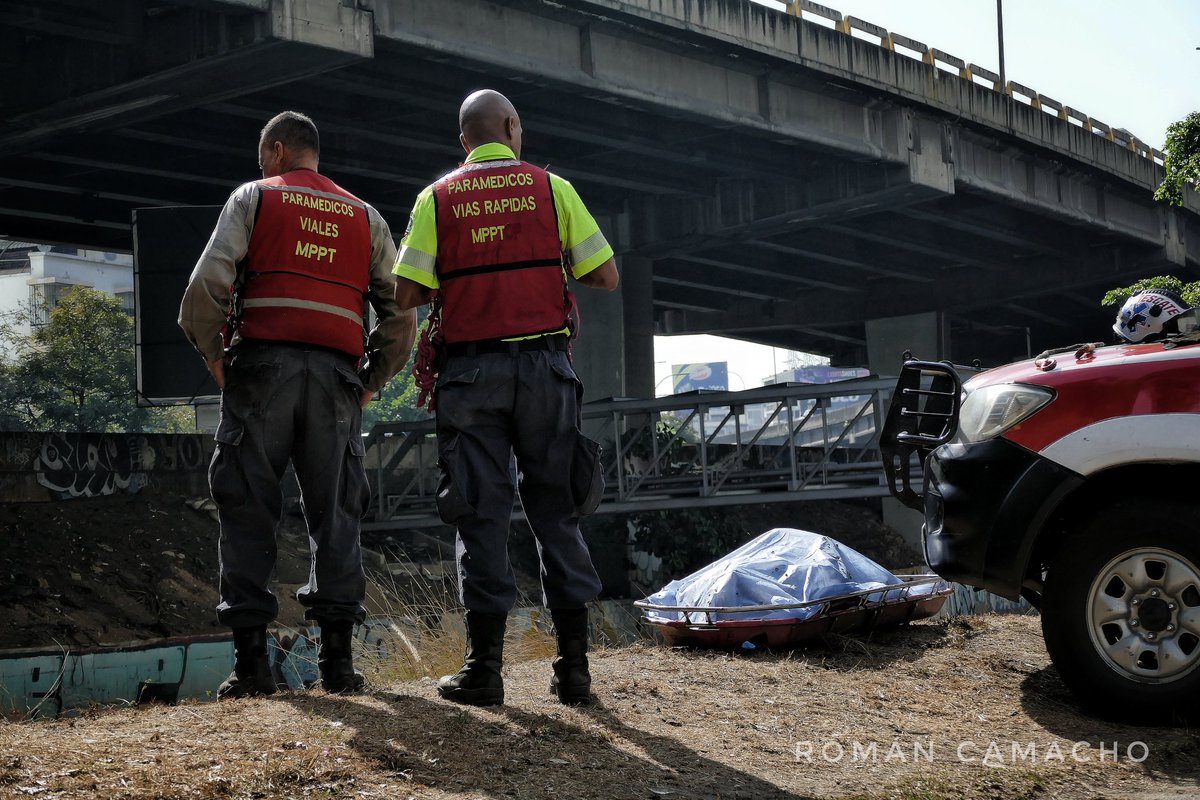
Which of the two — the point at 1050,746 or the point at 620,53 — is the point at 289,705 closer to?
the point at 1050,746

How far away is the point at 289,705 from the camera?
4910mm

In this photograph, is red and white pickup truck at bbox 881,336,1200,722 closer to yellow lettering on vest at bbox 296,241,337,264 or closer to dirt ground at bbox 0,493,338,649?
yellow lettering on vest at bbox 296,241,337,264

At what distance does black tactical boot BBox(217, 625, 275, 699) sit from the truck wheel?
317 cm

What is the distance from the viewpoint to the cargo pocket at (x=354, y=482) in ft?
18.1

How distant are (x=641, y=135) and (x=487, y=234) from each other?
1776 centimetres

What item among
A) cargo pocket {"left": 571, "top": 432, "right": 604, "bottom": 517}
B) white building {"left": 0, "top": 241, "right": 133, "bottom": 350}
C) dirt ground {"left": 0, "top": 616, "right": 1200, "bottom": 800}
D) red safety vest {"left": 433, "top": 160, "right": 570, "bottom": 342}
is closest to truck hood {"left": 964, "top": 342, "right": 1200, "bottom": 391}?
dirt ground {"left": 0, "top": 616, "right": 1200, "bottom": 800}

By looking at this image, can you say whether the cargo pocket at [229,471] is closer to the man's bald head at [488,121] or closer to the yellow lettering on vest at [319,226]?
the yellow lettering on vest at [319,226]

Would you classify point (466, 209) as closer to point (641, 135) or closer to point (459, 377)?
point (459, 377)

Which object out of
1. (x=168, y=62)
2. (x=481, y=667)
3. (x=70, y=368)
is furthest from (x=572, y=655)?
(x=70, y=368)

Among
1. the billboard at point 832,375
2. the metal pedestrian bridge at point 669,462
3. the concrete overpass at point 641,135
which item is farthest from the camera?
the billboard at point 832,375

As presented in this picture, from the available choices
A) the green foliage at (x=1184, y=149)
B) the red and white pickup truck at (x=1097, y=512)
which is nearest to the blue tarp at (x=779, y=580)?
the red and white pickup truck at (x=1097, y=512)

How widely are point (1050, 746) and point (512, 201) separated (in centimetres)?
295

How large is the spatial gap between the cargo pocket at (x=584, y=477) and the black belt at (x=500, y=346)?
376 mm

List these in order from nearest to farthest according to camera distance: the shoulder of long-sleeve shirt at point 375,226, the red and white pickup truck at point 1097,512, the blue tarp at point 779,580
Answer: the red and white pickup truck at point 1097,512
the shoulder of long-sleeve shirt at point 375,226
the blue tarp at point 779,580
